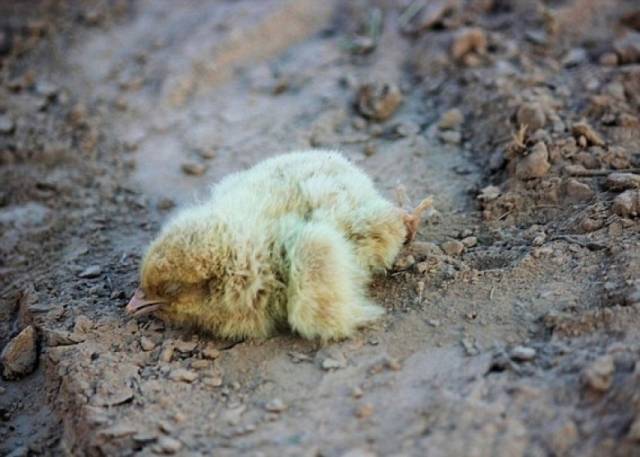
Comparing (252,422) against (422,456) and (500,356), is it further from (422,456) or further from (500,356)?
(500,356)

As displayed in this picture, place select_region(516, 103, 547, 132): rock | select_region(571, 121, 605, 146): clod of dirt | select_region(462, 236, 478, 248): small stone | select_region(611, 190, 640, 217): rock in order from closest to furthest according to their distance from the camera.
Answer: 1. select_region(611, 190, 640, 217): rock
2. select_region(462, 236, 478, 248): small stone
3. select_region(571, 121, 605, 146): clod of dirt
4. select_region(516, 103, 547, 132): rock

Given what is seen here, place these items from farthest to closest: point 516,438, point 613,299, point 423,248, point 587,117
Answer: point 587,117 → point 423,248 → point 613,299 → point 516,438

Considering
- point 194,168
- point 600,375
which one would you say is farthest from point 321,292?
point 194,168

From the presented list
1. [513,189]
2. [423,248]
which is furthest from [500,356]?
[513,189]

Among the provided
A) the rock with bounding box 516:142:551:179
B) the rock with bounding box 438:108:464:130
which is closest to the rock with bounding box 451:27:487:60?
the rock with bounding box 438:108:464:130

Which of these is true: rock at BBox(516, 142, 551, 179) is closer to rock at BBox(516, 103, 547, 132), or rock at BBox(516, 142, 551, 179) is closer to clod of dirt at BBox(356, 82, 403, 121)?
rock at BBox(516, 103, 547, 132)

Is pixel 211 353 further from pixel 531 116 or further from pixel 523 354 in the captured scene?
pixel 531 116

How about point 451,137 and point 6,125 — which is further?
point 6,125
